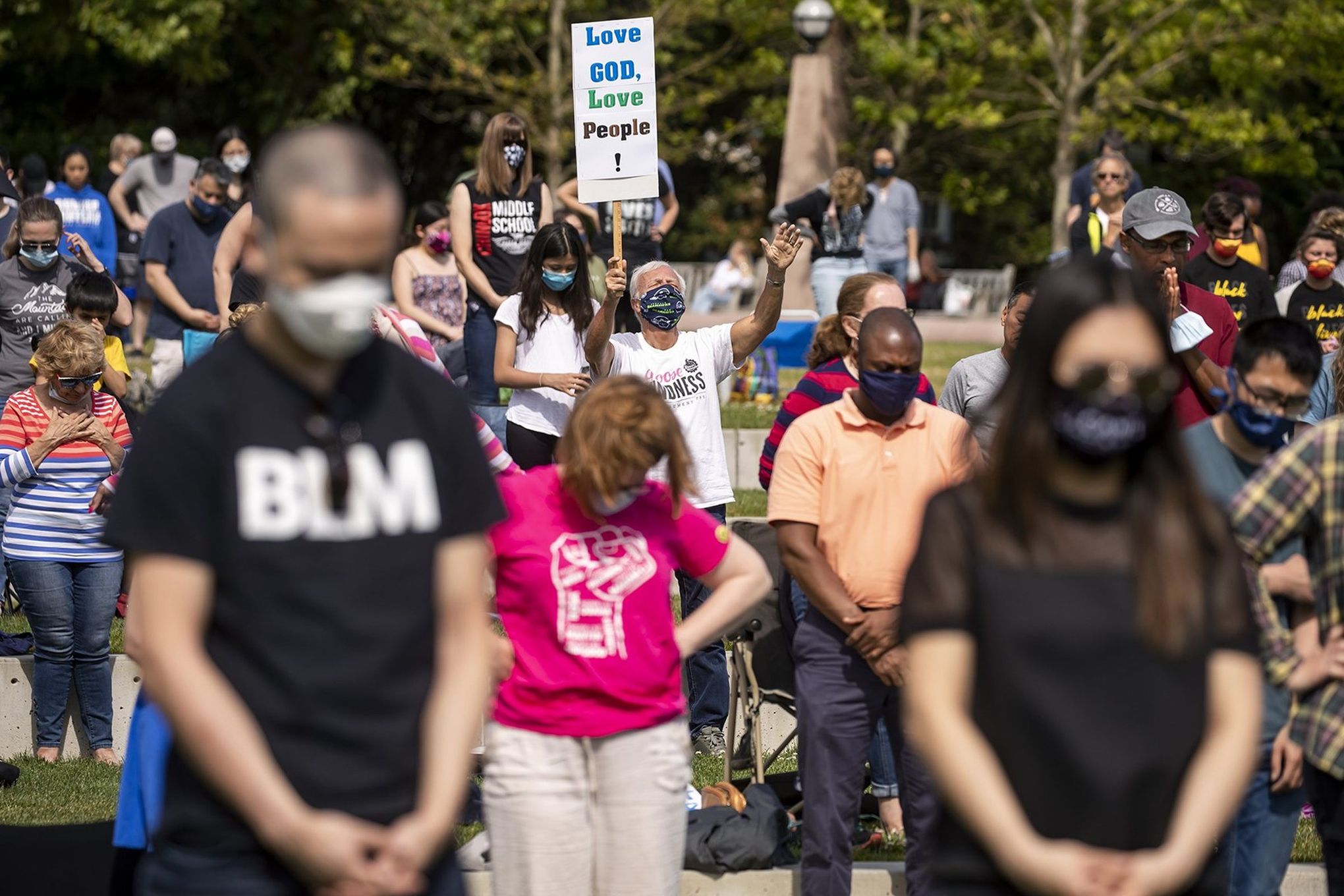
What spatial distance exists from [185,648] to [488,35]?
1116 inches

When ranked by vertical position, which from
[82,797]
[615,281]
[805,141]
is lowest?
[82,797]

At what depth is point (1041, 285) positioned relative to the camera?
3.12 m

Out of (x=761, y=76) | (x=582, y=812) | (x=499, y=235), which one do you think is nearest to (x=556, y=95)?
(x=761, y=76)

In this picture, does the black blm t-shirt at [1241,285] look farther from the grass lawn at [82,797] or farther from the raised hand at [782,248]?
the grass lawn at [82,797]

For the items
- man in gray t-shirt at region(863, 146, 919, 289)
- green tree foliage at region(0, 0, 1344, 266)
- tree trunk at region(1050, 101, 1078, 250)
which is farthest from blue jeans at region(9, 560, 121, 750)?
tree trunk at region(1050, 101, 1078, 250)

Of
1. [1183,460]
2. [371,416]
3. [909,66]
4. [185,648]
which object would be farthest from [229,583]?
[909,66]

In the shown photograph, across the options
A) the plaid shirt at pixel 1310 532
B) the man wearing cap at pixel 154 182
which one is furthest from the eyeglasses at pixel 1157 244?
the man wearing cap at pixel 154 182

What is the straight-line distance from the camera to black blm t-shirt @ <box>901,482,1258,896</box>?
2.97 metres

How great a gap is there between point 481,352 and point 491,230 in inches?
27.1

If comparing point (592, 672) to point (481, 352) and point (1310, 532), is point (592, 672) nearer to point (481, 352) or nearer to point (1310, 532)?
point (1310, 532)

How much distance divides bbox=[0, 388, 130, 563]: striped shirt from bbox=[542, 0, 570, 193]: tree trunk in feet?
73.9

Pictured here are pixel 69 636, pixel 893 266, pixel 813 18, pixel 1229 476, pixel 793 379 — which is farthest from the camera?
pixel 813 18

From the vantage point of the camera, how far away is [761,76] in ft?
105

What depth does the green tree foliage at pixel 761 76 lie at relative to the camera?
91.0ft
